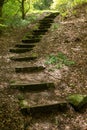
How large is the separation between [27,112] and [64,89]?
5.80 feet

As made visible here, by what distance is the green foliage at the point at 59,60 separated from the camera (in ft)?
28.5

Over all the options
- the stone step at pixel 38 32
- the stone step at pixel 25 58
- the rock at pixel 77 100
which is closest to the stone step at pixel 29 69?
the stone step at pixel 25 58

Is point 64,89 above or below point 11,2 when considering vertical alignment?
below

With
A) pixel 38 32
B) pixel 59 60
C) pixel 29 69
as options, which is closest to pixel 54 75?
pixel 29 69

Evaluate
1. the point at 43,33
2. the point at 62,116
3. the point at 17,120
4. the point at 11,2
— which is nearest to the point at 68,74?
the point at 62,116

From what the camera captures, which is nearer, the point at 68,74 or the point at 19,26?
the point at 68,74

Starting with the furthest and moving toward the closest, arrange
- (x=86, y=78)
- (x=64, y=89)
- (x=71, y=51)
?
(x=71, y=51) < (x=86, y=78) < (x=64, y=89)

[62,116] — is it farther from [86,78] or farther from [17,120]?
[86,78]

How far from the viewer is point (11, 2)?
55.0 feet

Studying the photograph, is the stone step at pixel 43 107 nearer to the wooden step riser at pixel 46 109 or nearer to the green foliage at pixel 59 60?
the wooden step riser at pixel 46 109

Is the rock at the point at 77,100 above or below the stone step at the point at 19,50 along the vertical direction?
below

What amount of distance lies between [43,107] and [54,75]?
216 centimetres

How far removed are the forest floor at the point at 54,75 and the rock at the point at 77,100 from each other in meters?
0.17

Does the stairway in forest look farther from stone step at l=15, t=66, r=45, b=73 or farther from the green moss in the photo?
the green moss
